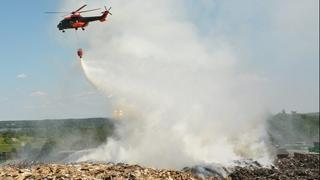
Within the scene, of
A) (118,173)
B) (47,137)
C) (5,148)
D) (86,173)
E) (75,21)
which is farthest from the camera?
(47,137)

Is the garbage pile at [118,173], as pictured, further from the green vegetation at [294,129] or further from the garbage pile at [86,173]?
the green vegetation at [294,129]

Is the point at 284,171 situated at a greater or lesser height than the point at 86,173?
greater

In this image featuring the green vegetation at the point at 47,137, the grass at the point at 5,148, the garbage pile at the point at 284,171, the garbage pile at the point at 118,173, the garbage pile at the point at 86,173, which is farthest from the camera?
the grass at the point at 5,148

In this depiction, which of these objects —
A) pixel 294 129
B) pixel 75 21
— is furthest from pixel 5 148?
pixel 294 129

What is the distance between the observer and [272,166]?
37.8 meters

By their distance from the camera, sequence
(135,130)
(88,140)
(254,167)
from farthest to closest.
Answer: (88,140), (135,130), (254,167)

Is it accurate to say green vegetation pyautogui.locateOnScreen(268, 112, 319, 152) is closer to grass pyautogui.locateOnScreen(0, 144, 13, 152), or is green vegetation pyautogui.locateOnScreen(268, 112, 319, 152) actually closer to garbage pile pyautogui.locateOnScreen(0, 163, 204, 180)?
grass pyautogui.locateOnScreen(0, 144, 13, 152)

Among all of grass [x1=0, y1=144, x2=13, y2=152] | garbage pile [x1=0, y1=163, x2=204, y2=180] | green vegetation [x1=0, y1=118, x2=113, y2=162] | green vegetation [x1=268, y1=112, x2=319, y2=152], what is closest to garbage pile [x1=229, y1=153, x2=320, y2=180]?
garbage pile [x1=0, y1=163, x2=204, y2=180]

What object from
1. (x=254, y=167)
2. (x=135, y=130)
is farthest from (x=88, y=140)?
(x=254, y=167)

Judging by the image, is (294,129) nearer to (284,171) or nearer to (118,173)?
(284,171)

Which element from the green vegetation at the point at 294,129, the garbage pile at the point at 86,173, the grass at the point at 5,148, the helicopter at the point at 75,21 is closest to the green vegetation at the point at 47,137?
the grass at the point at 5,148

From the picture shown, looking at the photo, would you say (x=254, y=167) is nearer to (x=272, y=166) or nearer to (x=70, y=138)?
(x=272, y=166)

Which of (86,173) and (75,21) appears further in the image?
(75,21)

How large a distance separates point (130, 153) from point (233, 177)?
9937 mm
